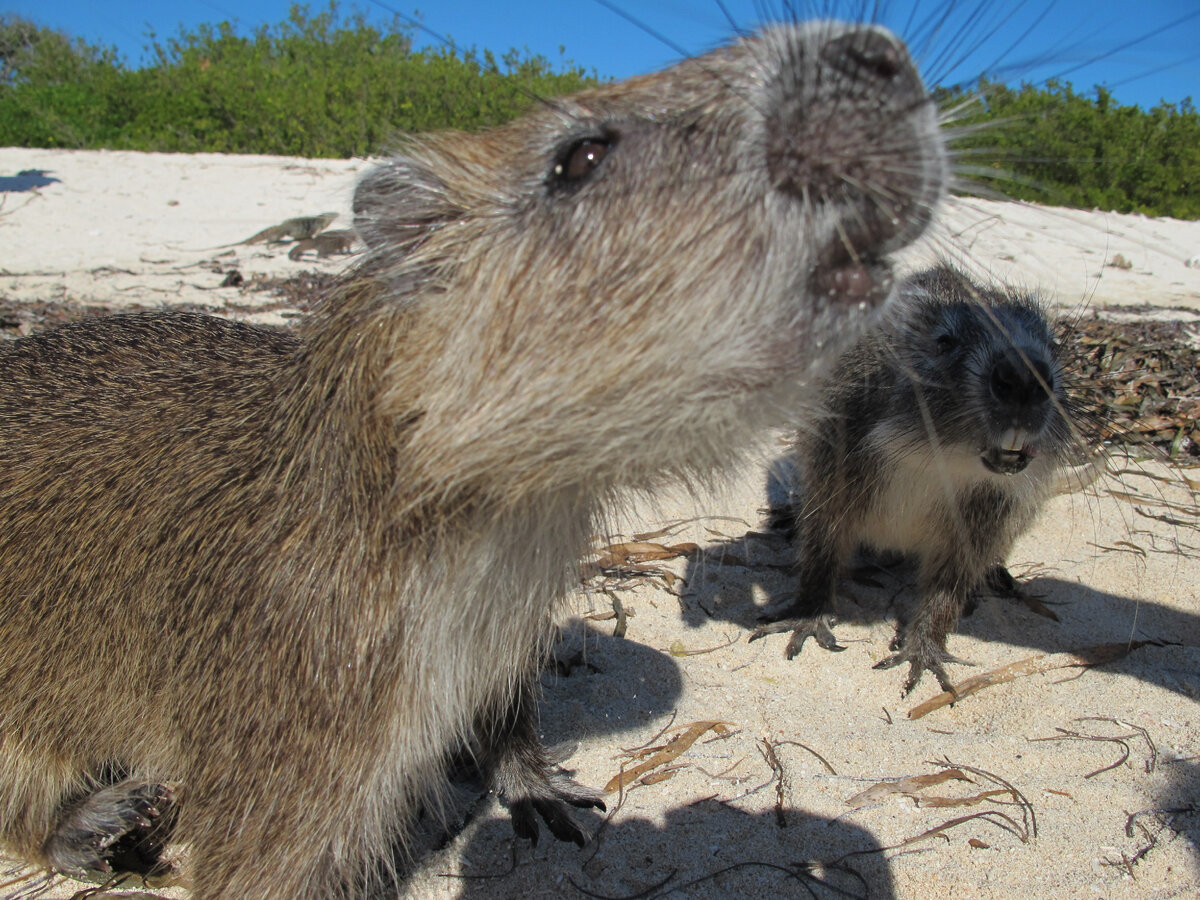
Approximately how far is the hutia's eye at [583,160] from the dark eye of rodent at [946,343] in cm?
264

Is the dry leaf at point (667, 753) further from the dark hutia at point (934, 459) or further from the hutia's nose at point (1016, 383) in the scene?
the hutia's nose at point (1016, 383)

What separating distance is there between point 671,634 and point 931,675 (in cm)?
113

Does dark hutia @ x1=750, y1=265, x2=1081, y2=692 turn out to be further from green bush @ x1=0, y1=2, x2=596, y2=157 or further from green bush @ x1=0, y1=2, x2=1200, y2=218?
green bush @ x1=0, y1=2, x2=596, y2=157

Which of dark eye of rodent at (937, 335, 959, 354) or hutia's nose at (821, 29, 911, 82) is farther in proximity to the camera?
dark eye of rodent at (937, 335, 959, 354)

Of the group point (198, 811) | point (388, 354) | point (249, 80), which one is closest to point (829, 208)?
point (388, 354)

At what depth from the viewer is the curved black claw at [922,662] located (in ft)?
12.2

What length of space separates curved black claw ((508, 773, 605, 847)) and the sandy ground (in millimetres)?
48

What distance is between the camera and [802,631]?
160 inches

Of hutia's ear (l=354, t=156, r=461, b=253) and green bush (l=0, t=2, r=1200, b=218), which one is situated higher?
green bush (l=0, t=2, r=1200, b=218)

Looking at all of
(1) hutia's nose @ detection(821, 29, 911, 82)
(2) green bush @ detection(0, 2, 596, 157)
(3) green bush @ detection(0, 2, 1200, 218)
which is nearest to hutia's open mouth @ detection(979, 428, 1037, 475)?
(1) hutia's nose @ detection(821, 29, 911, 82)

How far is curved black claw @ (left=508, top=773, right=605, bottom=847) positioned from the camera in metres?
2.86

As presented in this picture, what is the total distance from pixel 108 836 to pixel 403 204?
220cm

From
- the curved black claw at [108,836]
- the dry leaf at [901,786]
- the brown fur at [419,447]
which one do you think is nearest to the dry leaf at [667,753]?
the brown fur at [419,447]

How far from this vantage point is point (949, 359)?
393 centimetres
